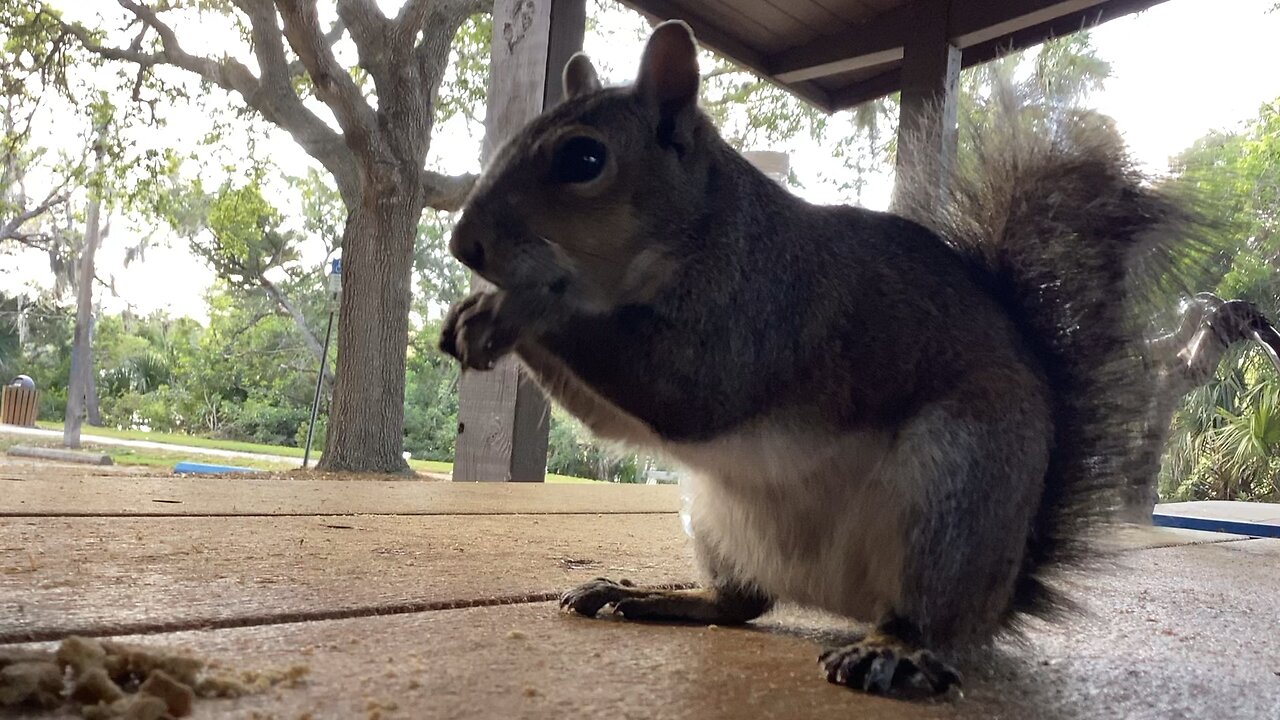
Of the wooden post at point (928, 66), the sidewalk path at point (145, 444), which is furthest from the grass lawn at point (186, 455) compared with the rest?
the wooden post at point (928, 66)

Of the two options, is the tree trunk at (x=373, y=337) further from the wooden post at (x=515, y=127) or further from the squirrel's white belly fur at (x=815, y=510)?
the squirrel's white belly fur at (x=815, y=510)

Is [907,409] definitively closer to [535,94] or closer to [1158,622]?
[1158,622]

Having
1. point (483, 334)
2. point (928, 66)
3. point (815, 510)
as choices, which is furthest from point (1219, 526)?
point (483, 334)

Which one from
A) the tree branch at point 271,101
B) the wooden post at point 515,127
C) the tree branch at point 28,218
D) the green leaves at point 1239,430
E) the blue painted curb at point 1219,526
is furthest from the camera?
the tree branch at point 28,218

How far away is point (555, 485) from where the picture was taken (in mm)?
2951

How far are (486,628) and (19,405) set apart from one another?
13526mm

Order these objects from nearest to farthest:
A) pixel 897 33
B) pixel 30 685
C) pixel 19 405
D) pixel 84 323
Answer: pixel 30 685, pixel 897 33, pixel 84 323, pixel 19 405

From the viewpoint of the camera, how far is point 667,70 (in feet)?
4.15

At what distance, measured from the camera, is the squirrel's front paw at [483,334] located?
1.08m

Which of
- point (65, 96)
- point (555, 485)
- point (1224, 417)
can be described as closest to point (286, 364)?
point (65, 96)

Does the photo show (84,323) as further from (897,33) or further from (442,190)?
(897,33)

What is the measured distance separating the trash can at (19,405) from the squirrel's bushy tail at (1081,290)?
44.4 ft

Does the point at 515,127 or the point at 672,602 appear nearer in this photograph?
the point at 672,602

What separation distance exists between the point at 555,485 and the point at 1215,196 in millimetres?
2021
